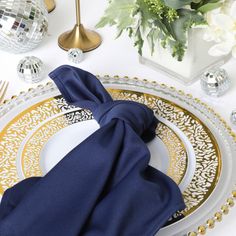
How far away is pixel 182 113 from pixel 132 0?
16cm

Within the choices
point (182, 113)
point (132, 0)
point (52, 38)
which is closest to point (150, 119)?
point (182, 113)

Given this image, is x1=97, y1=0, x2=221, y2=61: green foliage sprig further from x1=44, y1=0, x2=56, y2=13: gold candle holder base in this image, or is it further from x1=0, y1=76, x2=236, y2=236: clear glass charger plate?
x1=44, y1=0, x2=56, y2=13: gold candle holder base

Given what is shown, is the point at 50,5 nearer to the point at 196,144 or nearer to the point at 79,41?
the point at 79,41

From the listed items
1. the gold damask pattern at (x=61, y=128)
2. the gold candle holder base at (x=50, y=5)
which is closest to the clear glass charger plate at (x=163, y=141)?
the gold damask pattern at (x=61, y=128)

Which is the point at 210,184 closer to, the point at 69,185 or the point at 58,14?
the point at 69,185

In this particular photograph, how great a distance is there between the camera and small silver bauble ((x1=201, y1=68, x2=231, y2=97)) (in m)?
0.72

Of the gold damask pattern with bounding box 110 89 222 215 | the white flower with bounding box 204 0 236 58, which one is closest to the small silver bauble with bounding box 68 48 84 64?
the gold damask pattern with bounding box 110 89 222 215

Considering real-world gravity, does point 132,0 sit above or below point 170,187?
above

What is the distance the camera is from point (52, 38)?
0.87 m

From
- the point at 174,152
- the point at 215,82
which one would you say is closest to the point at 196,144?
the point at 174,152

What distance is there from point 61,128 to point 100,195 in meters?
0.14

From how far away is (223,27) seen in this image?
0.62 meters

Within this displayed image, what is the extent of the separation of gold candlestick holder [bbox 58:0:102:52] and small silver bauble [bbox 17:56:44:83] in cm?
9

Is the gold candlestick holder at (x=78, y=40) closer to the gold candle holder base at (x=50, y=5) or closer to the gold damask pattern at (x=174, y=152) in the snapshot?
the gold candle holder base at (x=50, y=5)
